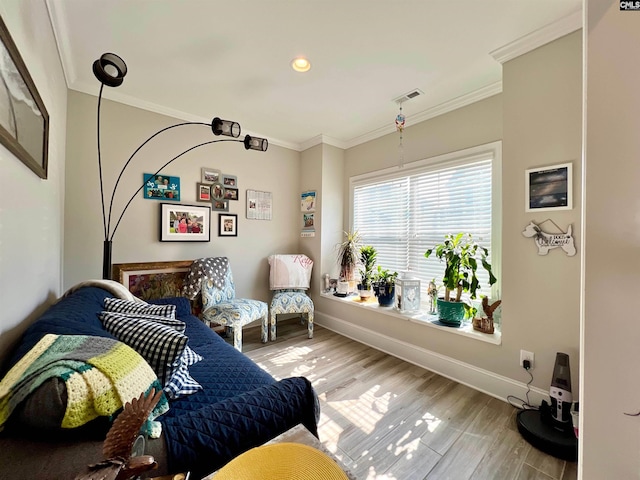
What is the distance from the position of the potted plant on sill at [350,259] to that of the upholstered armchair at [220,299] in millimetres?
1100

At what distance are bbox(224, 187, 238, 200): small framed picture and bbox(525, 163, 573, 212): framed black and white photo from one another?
2824mm

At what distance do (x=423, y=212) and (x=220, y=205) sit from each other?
2.32 metres

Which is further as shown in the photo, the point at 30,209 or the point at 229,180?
the point at 229,180

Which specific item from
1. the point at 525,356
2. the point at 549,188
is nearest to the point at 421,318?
the point at 525,356

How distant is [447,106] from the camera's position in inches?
97.4

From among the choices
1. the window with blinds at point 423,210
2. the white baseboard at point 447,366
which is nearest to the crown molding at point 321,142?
the window with blinds at point 423,210

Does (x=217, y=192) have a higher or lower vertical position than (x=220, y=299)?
higher

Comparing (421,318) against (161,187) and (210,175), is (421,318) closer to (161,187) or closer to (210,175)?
(210,175)

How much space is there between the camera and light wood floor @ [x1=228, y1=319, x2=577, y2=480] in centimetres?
134

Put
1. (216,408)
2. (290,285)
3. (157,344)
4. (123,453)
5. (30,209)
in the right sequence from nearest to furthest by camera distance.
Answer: (123,453), (216,408), (157,344), (30,209), (290,285)

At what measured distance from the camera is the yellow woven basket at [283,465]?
531mm

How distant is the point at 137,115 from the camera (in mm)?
2496

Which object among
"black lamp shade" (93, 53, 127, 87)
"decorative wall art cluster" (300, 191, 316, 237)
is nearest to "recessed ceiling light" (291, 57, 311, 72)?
"black lamp shade" (93, 53, 127, 87)

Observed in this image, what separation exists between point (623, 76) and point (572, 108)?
99 centimetres
